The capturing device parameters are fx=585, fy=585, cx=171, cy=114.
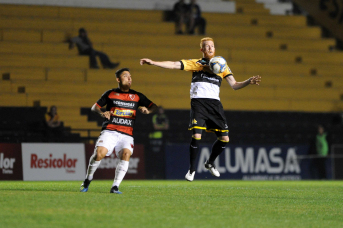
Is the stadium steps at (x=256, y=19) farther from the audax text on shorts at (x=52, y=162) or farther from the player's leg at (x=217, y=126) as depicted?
the player's leg at (x=217, y=126)

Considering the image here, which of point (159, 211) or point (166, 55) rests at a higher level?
point (166, 55)

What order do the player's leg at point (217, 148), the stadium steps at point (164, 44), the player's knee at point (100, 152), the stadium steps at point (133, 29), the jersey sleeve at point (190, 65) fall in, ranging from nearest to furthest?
the player's knee at point (100, 152) < the jersey sleeve at point (190, 65) < the player's leg at point (217, 148) < the stadium steps at point (164, 44) < the stadium steps at point (133, 29)

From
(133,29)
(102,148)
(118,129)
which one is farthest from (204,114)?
(133,29)

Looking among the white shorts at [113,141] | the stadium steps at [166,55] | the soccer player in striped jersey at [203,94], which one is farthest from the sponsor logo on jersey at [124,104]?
the stadium steps at [166,55]

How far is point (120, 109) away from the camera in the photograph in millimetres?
8109

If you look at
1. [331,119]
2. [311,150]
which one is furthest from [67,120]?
[331,119]

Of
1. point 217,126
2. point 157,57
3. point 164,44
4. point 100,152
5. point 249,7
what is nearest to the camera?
point 100,152

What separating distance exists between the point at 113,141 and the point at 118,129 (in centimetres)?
19

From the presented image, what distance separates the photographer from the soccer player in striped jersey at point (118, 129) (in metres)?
7.89

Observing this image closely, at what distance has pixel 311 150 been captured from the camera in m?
19.2

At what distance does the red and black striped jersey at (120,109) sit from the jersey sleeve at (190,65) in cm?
121

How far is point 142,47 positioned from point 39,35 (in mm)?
3814

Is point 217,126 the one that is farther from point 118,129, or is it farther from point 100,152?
point 100,152

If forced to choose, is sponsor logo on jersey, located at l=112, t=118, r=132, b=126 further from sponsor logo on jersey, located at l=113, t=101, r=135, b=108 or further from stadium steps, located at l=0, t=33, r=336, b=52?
stadium steps, located at l=0, t=33, r=336, b=52
